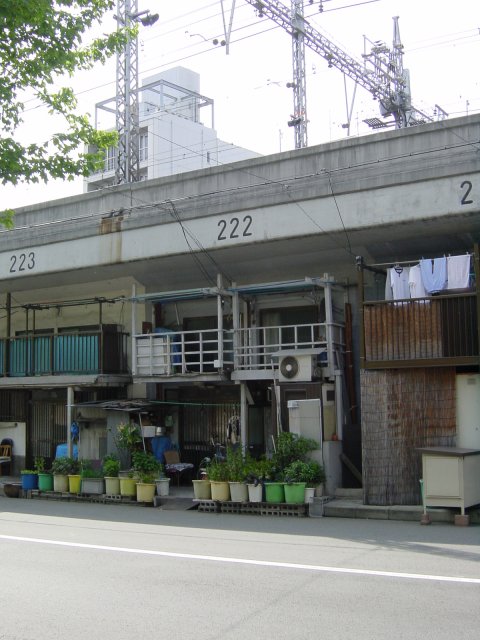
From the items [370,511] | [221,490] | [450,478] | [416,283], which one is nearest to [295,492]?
[370,511]

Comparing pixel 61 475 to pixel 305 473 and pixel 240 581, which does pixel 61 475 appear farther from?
pixel 240 581

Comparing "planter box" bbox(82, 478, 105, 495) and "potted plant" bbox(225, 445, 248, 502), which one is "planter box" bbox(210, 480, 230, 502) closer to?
"potted plant" bbox(225, 445, 248, 502)

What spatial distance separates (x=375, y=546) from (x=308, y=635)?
4817 millimetres

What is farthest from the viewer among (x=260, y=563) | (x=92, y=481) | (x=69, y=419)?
(x=69, y=419)

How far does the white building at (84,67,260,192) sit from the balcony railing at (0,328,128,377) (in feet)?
118

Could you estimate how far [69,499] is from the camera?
19172 millimetres

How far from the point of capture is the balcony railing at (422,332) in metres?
14.8

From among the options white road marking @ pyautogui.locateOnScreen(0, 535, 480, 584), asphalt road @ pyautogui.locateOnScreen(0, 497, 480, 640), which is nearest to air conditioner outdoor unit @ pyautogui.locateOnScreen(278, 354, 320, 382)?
asphalt road @ pyautogui.locateOnScreen(0, 497, 480, 640)

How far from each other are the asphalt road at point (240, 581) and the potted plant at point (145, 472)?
3780 mm

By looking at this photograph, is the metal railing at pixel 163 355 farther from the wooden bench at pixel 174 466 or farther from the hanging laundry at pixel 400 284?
the hanging laundry at pixel 400 284

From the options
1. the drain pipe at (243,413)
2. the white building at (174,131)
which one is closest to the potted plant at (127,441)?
the drain pipe at (243,413)

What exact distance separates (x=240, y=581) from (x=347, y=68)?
30.7 meters

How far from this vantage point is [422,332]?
1516 centimetres

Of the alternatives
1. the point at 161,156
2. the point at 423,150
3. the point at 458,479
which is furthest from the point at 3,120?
the point at 161,156
